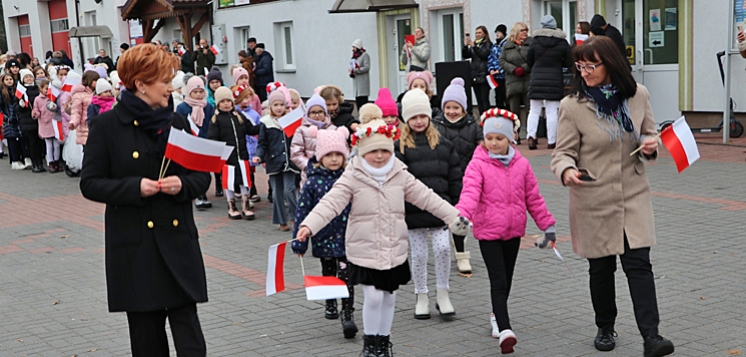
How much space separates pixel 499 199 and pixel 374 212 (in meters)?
0.79

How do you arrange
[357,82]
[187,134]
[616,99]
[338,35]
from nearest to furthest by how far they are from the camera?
[187,134]
[616,99]
[357,82]
[338,35]

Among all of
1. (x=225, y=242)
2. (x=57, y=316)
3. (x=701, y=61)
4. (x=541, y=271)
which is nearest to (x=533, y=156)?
(x=701, y=61)

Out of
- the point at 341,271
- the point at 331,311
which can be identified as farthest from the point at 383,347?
the point at 331,311

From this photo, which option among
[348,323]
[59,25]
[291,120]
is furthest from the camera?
[59,25]

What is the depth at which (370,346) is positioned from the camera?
5672 mm

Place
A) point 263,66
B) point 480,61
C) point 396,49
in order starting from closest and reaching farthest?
point 480,61 < point 396,49 < point 263,66

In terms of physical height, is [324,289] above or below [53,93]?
below

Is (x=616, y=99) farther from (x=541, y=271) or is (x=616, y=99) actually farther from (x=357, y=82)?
(x=357, y=82)

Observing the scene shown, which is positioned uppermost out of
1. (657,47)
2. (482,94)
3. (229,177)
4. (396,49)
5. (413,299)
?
(396,49)

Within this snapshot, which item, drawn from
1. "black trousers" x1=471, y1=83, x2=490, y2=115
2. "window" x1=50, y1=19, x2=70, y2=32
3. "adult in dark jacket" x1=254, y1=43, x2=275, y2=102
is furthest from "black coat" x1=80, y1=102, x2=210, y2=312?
"window" x1=50, y1=19, x2=70, y2=32

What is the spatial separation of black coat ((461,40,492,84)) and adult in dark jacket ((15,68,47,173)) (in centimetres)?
808

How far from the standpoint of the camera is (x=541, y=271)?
25.9 feet

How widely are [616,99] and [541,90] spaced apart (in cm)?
1048

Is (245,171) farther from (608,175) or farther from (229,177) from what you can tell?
(608,175)
